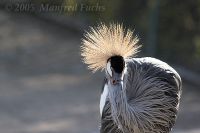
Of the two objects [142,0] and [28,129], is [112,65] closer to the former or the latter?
[28,129]

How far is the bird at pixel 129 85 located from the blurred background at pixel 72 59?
155 centimetres

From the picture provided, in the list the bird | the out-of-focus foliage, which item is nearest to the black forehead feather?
the bird

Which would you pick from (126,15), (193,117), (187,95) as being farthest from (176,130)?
(126,15)

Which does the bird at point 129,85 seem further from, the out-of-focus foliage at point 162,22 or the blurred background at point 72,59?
the out-of-focus foliage at point 162,22

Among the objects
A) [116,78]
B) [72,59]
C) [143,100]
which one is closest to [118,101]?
[116,78]

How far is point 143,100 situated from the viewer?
2.90 meters

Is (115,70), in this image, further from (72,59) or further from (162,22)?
(72,59)

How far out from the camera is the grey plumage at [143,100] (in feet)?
8.80

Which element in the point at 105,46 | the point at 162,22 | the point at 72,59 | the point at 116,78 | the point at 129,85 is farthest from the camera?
the point at 72,59

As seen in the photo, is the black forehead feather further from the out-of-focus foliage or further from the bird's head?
the out-of-focus foliage

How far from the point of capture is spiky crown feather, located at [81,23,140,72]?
9.23ft

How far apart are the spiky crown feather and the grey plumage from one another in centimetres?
11

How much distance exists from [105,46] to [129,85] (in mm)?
268

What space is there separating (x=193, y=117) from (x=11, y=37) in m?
2.95
